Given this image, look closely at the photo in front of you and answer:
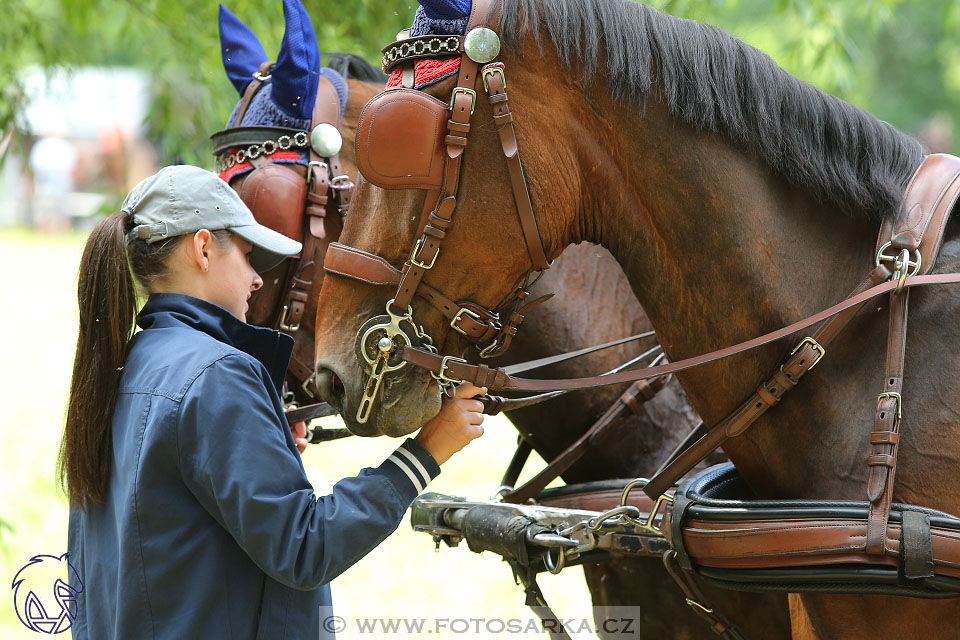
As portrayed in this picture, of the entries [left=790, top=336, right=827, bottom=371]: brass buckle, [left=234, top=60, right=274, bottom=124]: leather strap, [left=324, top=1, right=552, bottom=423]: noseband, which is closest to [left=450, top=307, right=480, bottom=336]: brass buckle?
[left=324, top=1, right=552, bottom=423]: noseband

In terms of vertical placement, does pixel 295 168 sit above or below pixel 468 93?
below

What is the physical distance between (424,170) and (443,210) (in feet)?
0.28

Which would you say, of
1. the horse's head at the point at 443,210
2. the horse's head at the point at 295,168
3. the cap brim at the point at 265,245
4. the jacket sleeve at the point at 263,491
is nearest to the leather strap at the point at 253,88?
the horse's head at the point at 295,168

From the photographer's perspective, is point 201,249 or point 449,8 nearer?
point 449,8

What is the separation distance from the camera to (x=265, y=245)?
6.86 ft

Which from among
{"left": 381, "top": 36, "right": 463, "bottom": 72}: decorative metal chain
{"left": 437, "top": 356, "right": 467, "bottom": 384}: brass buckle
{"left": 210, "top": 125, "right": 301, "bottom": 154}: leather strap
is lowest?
{"left": 437, "top": 356, "right": 467, "bottom": 384}: brass buckle

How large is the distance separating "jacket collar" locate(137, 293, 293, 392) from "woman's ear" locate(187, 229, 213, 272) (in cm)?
8

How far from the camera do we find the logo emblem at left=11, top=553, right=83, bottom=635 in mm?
2080

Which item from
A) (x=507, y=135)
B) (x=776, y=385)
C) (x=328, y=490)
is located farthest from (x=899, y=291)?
(x=328, y=490)

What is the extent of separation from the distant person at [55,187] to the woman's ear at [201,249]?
25581 mm

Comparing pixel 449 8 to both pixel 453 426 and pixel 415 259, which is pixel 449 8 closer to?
pixel 415 259

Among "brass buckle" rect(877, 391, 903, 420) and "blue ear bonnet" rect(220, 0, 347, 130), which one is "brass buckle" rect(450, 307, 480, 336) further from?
"blue ear bonnet" rect(220, 0, 347, 130)

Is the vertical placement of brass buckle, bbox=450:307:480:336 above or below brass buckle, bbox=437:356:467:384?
above

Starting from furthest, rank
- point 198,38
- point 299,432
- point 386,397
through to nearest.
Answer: point 198,38 < point 299,432 < point 386,397
